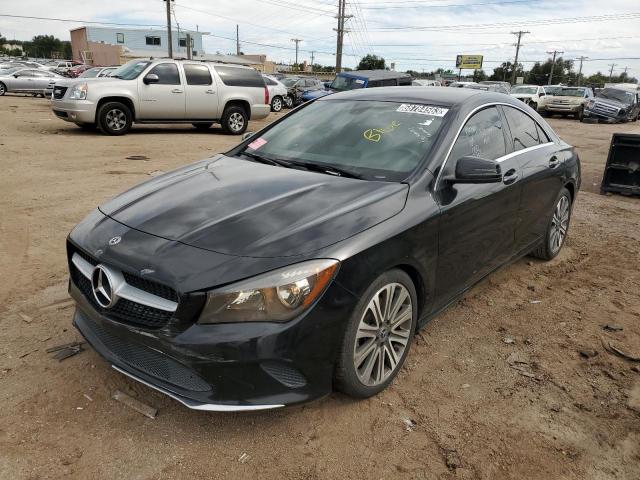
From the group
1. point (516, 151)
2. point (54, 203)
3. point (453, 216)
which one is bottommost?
point (54, 203)

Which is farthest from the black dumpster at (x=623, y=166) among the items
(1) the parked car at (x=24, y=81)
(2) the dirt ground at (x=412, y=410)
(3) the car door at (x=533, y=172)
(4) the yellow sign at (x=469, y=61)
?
(4) the yellow sign at (x=469, y=61)

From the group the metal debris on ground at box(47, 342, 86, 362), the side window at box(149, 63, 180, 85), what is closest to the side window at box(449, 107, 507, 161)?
the metal debris on ground at box(47, 342, 86, 362)

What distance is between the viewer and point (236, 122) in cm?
1438

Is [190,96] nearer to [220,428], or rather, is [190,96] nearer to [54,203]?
[54,203]

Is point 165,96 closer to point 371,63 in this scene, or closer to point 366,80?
point 366,80

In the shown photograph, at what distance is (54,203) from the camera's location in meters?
6.43

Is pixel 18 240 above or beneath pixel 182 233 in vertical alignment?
beneath

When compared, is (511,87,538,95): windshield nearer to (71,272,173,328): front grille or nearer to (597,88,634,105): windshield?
(597,88,634,105): windshield

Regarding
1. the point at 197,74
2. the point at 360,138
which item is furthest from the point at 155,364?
the point at 197,74

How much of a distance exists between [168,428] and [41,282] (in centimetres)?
229

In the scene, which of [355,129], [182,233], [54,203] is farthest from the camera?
[54,203]

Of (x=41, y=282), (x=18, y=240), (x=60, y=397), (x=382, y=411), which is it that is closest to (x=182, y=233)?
(x=60, y=397)

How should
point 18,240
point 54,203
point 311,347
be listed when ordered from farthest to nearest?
point 54,203
point 18,240
point 311,347

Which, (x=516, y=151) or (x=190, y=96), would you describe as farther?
(x=190, y=96)
